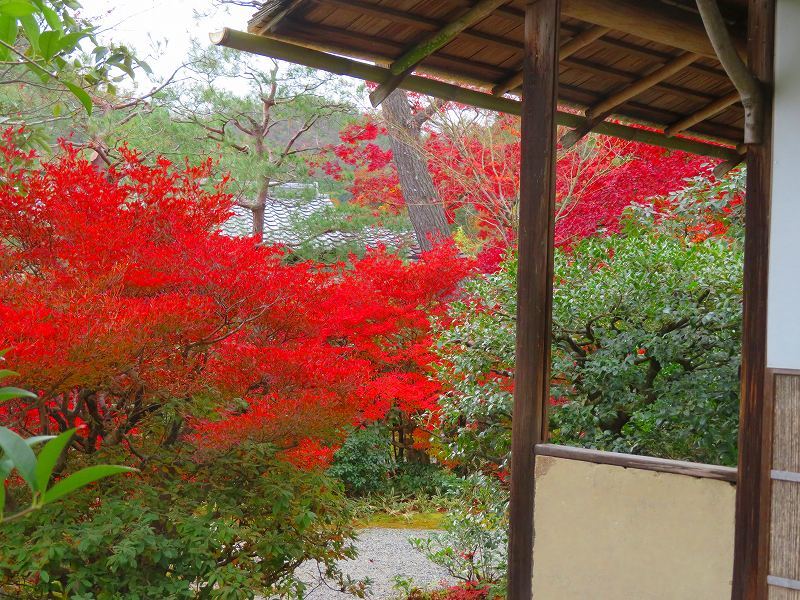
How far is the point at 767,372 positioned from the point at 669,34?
1339mm

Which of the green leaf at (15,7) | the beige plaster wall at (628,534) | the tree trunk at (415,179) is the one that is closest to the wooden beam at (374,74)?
the beige plaster wall at (628,534)

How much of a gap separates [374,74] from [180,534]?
2.34 m

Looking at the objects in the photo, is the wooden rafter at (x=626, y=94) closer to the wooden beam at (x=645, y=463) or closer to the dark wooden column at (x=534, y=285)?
the dark wooden column at (x=534, y=285)

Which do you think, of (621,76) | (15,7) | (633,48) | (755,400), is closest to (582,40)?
(633,48)

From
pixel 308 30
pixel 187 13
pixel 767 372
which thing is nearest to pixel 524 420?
pixel 767 372

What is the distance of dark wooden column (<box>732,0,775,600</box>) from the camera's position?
2076mm

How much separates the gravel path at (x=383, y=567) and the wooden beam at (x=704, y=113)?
355 cm

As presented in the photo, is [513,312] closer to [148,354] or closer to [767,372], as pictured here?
[148,354]

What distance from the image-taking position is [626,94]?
3.91 meters

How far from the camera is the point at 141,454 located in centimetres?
420

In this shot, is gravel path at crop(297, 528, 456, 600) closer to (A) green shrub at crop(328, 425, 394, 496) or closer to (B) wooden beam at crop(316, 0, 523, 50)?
(A) green shrub at crop(328, 425, 394, 496)

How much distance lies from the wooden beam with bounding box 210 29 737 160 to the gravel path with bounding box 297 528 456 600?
3474mm

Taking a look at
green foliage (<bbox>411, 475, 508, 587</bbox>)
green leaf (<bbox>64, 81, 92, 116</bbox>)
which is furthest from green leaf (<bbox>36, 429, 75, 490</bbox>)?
green foliage (<bbox>411, 475, 508, 587</bbox>)

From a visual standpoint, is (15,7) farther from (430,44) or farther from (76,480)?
(430,44)
